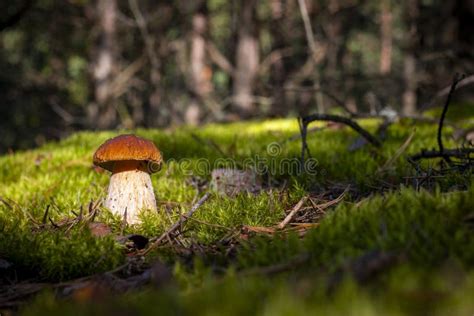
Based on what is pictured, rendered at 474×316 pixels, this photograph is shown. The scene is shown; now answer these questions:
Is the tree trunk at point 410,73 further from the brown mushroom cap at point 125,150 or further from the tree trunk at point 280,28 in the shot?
the brown mushroom cap at point 125,150

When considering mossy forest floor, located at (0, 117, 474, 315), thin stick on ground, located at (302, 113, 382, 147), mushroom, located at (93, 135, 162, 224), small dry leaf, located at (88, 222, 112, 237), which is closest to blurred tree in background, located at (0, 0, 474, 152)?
thin stick on ground, located at (302, 113, 382, 147)

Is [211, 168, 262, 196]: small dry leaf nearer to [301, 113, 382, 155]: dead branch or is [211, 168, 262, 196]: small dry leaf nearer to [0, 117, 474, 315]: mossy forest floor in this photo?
[0, 117, 474, 315]: mossy forest floor

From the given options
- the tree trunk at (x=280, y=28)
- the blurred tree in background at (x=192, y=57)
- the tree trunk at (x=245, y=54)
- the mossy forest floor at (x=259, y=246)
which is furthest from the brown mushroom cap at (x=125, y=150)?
the tree trunk at (x=280, y=28)

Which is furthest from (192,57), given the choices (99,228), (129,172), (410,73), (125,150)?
(99,228)

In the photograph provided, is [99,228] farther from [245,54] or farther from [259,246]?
[245,54]

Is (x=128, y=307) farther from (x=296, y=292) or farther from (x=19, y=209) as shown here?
(x=19, y=209)

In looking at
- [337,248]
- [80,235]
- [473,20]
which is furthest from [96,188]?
[473,20]
